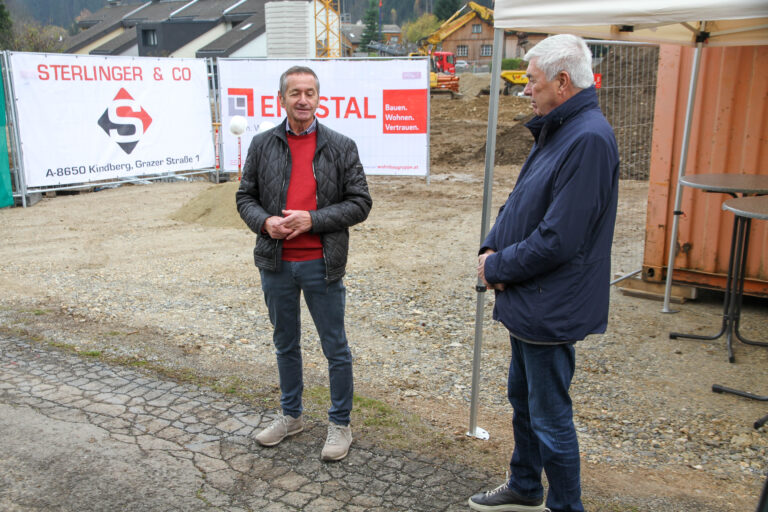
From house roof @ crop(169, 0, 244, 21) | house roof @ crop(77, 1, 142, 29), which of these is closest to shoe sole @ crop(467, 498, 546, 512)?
house roof @ crop(169, 0, 244, 21)

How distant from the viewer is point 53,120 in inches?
442

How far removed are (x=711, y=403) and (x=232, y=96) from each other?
1112 cm

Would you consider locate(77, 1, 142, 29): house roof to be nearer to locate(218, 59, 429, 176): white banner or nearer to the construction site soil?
locate(218, 59, 429, 176): white banner

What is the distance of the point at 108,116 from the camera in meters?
12.0

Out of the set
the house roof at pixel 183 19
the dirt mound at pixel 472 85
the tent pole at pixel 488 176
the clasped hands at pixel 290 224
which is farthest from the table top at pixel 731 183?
the house roof at pixel 183 19

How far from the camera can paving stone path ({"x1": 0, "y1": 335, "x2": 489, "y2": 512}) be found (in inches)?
126

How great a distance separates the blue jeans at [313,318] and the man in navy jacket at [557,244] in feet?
3.25

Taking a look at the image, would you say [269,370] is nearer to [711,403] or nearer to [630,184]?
[711,403]

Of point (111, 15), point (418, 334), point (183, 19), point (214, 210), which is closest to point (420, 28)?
point (111, 15)

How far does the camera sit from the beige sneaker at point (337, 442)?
11.6ft

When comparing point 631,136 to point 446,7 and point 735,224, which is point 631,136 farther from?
point 446,7

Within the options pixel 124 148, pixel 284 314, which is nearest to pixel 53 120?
pixel 124 148

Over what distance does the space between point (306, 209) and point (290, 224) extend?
0.17m

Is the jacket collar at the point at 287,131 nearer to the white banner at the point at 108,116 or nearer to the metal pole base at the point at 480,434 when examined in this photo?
the metal pole base at the point at 480,434
